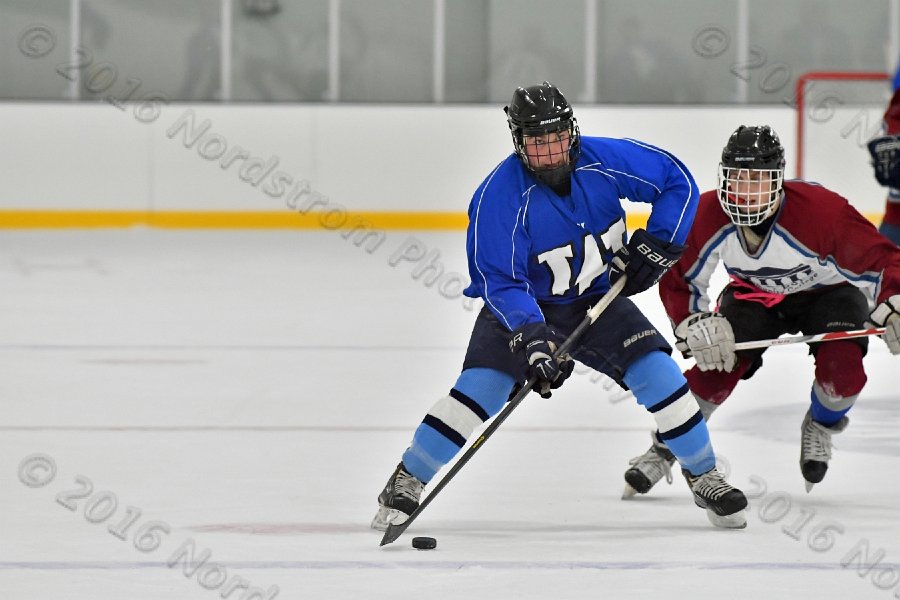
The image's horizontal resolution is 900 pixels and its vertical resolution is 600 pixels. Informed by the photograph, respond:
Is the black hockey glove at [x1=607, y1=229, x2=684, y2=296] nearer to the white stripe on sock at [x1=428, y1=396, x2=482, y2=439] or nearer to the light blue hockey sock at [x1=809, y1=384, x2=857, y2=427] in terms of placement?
the white stripe on sock at [x1=428, y1=396, x2=482, y2=439]

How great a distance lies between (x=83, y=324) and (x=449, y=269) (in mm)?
2685

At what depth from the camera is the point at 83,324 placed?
6.74 metres

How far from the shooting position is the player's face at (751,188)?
11.1 ft

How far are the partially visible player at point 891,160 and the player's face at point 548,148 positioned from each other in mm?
2548

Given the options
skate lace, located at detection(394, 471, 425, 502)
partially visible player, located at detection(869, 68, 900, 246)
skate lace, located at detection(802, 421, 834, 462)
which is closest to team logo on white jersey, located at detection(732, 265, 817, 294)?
skate lace, located at detection(802, 421, 834, 462)

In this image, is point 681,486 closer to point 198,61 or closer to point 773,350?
point 773,350

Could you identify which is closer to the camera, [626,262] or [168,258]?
[626,262]

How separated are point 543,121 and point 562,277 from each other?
1.19 ft

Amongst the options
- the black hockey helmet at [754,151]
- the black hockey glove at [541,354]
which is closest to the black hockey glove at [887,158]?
the black hockey helmet at [754,151]

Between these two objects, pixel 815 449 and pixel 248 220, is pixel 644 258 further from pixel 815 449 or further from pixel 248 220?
pixel 248 220

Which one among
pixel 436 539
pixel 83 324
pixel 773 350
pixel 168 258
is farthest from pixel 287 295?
pixel 436 539

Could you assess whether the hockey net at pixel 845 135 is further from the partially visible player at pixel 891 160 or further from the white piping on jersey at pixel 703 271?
the white piping on jersey at pixel 703 271

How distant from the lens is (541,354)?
305 cm

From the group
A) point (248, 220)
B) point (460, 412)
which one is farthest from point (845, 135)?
point (460, 412)
